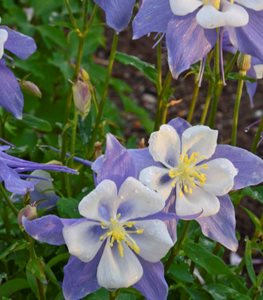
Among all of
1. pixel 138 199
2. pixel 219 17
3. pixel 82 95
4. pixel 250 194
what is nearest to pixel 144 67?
pixel 82 95

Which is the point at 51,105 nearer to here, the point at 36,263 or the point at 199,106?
the point at 199,106

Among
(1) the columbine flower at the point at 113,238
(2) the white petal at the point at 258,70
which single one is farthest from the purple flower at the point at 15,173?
(2) the white petal at the point at 258,70

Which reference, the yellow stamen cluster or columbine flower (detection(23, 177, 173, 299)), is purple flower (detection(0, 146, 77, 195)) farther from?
the yellow stamen cluster

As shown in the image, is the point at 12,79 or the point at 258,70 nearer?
the point at 12,79

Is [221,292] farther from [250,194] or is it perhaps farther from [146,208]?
[146,208]

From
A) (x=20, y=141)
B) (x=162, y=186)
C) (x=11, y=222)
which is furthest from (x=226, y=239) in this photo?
(x=20, y=141)

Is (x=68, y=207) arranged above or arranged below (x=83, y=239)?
below

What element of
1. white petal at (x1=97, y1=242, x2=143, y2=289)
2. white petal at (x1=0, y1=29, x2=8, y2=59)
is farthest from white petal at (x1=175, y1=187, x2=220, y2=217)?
white petal at (x1=0, y1=29, x2=8, y2=59)
